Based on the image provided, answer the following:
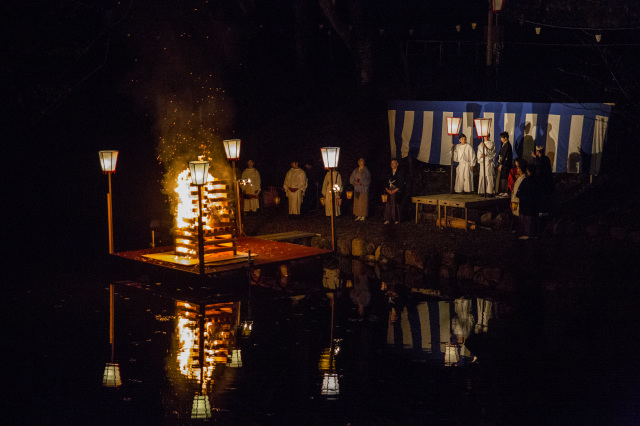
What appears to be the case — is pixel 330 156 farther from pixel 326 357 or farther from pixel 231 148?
pixel 326 357

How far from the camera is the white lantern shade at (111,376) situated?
8.05 meters

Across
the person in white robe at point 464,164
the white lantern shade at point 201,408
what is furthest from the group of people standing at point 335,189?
the white lantern shade at point 201,408

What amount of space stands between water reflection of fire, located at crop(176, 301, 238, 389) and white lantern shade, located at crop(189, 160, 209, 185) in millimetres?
2061

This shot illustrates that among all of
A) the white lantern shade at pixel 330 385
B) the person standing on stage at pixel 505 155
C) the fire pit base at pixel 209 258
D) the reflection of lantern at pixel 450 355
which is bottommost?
the white lantern shade at pixel 330 385

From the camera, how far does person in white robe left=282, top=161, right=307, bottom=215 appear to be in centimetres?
1959

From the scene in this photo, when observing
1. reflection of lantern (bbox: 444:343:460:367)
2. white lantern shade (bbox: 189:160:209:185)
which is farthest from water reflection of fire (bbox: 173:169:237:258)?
reflection of lantern (bbox: 444:343:460:367)

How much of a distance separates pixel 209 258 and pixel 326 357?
5119 millimetres

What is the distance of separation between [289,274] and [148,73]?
6903mm

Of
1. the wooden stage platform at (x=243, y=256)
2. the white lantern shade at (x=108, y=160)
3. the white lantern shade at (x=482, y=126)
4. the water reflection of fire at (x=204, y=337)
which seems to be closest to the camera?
the water reflection of fire at (x=204, y=337)

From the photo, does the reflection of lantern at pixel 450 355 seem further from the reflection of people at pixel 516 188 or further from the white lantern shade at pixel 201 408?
the reflection of people at pixel 516 188

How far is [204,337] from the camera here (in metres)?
9.93

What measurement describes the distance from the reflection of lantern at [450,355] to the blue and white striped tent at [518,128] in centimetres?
882

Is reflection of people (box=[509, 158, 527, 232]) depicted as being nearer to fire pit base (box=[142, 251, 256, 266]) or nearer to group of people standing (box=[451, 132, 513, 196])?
group of people standing (box=[451, 132, 513, 196])

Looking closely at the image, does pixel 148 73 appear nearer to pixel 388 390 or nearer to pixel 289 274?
pixel 289 274
